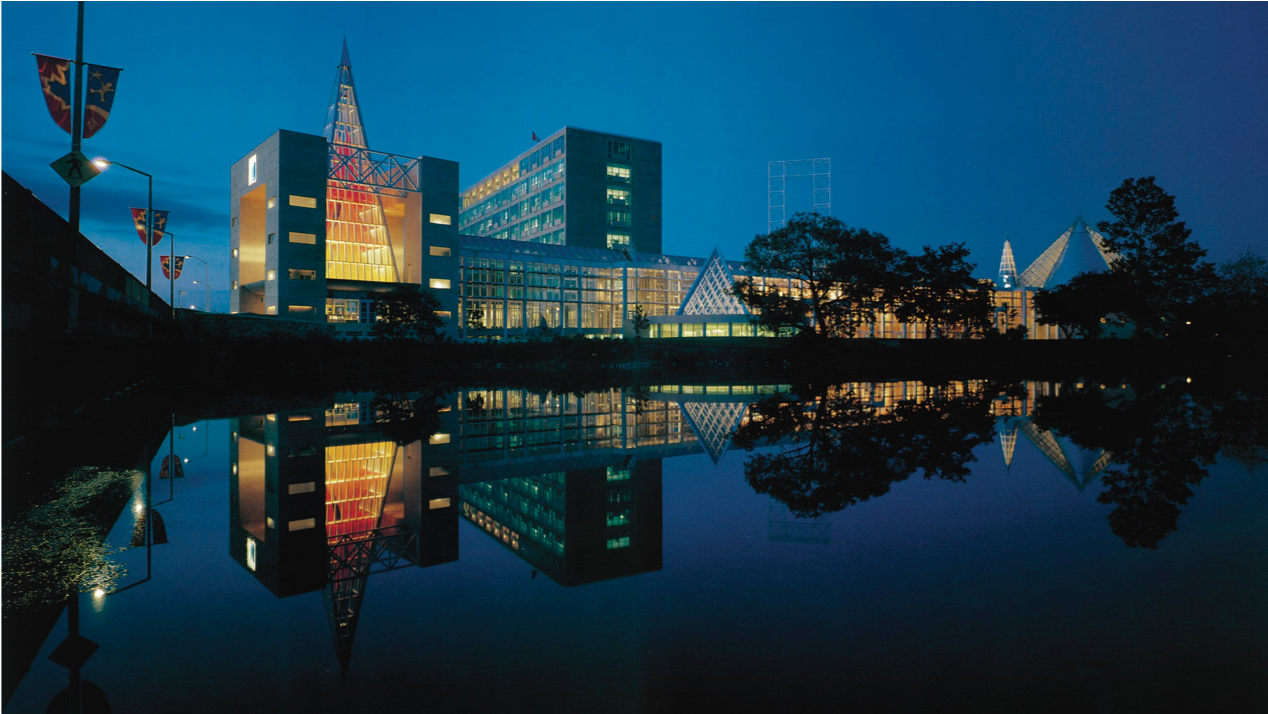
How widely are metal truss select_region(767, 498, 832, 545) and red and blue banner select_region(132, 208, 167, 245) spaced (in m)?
39.0

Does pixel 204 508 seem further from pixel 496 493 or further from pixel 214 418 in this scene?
pixel 214 418

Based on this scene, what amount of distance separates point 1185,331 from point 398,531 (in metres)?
64.6

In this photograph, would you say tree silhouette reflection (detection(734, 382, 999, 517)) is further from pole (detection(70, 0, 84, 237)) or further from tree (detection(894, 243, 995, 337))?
tree (detection(894, 243, 995, 337))

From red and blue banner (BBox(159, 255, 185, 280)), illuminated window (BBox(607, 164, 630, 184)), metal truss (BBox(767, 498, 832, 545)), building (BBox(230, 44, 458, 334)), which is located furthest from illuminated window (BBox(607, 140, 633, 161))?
metal truss (BBox(767, 498, 832, 545))

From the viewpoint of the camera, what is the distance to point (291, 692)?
149 inches

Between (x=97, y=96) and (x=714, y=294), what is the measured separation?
61.7 m

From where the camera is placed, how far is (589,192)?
108m

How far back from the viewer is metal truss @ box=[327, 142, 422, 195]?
72.8 meters

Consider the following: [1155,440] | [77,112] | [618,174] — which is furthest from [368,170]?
[1155,440]

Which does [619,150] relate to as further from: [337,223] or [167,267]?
[167,267]

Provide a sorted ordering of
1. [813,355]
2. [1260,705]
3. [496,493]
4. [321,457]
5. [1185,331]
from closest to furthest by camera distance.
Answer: [1260,705] < [496,493] < [321,457] < [813,355] < [1185,331]

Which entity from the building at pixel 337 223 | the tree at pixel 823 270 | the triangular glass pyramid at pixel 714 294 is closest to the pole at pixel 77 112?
the tree at pixel 823 270

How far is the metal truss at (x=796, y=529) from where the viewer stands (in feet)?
22.8

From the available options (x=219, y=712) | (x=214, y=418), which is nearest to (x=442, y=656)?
(x=219, y=712)
